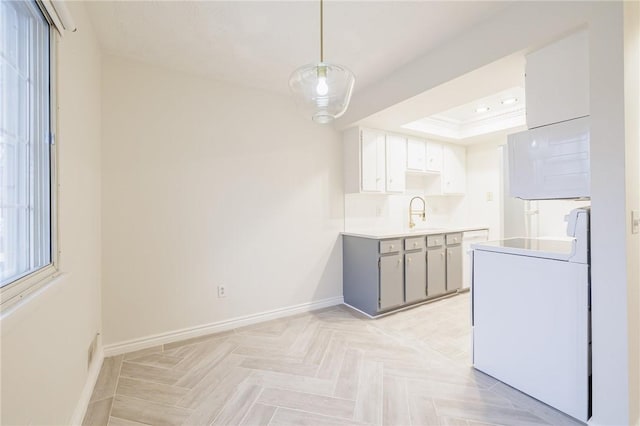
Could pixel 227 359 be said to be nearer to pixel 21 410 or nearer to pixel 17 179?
pixel 21 410

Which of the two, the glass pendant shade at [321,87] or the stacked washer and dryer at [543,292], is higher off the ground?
the glass pendant shade at [321,87]

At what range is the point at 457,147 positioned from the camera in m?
4.62

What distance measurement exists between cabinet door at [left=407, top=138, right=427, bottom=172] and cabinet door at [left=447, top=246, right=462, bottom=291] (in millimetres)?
1218

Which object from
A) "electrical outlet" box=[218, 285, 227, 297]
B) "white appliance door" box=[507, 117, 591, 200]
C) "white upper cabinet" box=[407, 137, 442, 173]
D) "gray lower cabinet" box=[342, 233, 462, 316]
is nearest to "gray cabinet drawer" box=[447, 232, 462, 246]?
"gray lower cabinet" box=[342, 233, 462, 316]

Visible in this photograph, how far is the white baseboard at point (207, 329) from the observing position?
2426 millimetres

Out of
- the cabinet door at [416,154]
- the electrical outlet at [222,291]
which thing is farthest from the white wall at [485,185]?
the electrical outlet at [222,291]

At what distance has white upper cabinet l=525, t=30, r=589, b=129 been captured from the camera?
1620 mm

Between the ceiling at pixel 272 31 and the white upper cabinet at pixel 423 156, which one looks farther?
the white upper cabinet at pixel 423 156

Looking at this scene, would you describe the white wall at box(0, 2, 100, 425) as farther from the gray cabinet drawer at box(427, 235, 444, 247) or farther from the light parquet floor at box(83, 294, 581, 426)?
the gray cabinet drawer at box(427, 235, 444, 247)

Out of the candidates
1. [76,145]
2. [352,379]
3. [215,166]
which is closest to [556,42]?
[352,379]

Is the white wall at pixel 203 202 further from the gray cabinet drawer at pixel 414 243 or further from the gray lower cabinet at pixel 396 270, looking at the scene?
the gray cabinet drawer at pixel 414 243

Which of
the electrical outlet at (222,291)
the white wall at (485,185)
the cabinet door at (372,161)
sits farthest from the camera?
the white wall at (485,185)

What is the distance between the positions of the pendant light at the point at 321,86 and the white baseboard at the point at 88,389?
2127 mm

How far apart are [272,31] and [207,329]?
8.84 ft
